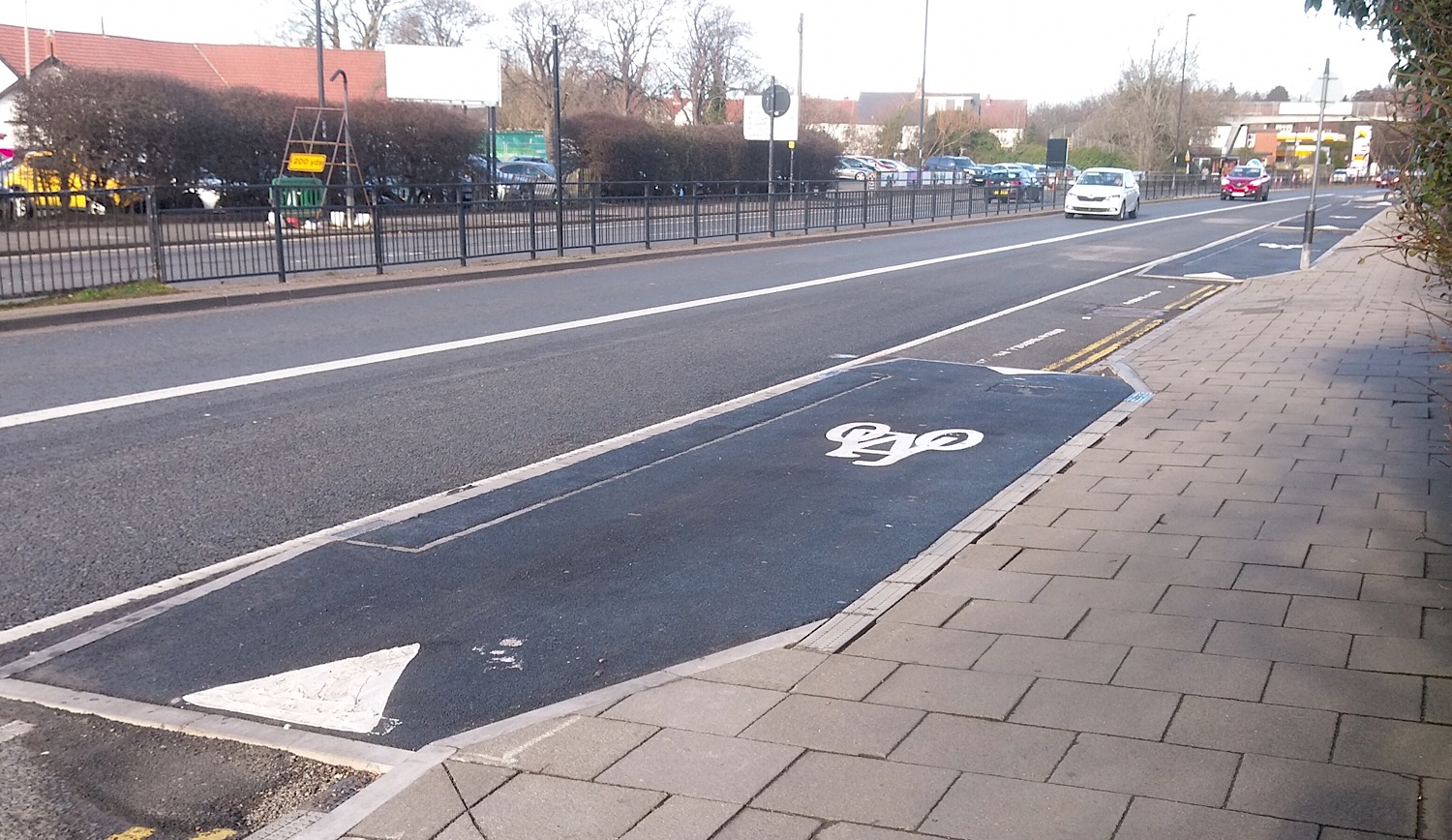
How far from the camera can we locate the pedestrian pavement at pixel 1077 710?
367cm

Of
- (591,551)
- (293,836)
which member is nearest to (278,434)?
(591,551)

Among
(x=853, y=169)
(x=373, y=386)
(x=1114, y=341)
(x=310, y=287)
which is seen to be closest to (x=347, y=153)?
(x=310, y=287)

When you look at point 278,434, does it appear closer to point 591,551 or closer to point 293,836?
point 591,551

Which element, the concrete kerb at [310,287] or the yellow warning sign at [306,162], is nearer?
the concrete kerb at [310,287]

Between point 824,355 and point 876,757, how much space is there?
9.18 metres

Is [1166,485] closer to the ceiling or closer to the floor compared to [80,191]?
closer to the floor

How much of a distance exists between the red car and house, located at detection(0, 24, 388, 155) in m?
41.8

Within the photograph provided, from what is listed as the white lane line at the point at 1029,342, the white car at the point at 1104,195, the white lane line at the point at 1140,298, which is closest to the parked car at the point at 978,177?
the white car at the point at 1104,195

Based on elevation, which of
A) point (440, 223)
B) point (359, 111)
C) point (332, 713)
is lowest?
point (332, 713)

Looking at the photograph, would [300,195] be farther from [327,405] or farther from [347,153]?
[327,405]

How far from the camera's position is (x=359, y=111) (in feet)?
119

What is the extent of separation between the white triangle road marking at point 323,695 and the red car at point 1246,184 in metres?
65.6

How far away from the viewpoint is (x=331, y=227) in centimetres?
1869

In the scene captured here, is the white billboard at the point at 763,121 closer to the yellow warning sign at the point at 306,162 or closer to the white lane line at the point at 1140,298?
the yellow warning sign at the point at 306,162
